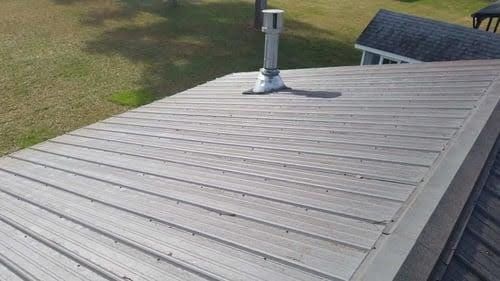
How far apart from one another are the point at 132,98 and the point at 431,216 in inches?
536

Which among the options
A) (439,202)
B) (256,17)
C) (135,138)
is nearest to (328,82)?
(135,138)

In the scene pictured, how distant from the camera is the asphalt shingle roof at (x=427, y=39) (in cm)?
1245

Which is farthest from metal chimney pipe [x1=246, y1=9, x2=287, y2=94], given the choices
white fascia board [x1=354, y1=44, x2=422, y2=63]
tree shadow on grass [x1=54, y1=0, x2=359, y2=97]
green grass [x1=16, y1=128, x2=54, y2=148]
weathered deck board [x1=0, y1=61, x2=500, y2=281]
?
tree shadow on grass [x1=54, y1=0, x2=359, y2=97]

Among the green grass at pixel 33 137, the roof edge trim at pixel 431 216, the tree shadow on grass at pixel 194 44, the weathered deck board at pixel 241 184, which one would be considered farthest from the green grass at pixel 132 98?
the roof edge trim at pixel 431 216

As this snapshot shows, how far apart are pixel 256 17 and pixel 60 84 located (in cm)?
1186

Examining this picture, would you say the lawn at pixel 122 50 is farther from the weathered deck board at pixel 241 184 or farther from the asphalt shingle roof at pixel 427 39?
the weathered deck board at pixel 241 184

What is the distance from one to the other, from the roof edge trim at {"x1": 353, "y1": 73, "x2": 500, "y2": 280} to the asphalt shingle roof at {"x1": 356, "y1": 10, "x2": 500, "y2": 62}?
1021 centimetres

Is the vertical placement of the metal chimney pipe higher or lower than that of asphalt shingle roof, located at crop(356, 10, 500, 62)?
higher

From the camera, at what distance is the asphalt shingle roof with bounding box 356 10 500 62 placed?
12.5 metres

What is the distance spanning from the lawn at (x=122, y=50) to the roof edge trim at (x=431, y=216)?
11.5 metres

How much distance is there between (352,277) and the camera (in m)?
2.19

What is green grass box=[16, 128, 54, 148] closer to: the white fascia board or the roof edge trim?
the white fascia board

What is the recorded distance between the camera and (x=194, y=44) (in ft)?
66.3

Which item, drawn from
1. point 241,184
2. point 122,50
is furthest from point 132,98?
point 241,184
